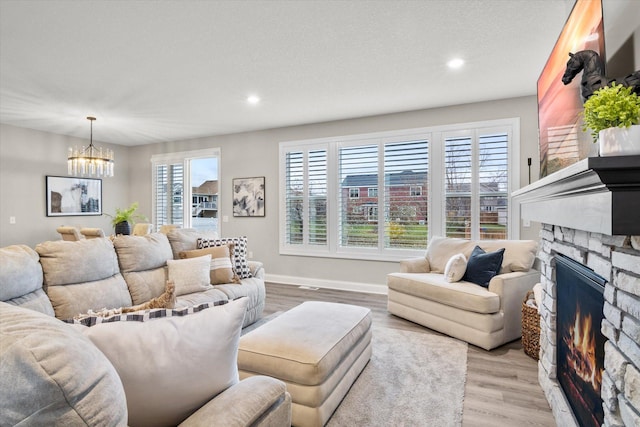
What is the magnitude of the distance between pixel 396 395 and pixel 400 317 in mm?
1566

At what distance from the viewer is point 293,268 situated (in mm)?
5531

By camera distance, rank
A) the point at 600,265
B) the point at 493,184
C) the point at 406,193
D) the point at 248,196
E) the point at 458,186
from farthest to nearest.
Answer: the point at 248,196, the point at 406,193, the point at 458,186, the point at 493,184, the point at 600,265

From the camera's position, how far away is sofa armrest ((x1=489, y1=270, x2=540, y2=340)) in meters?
2.98

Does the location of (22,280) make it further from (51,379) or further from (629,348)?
(629,348)

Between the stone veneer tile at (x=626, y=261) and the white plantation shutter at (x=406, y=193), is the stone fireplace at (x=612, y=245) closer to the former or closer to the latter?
the stone veneer tile at (x=626, y=261)

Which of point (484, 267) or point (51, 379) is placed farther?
point (484, 267)

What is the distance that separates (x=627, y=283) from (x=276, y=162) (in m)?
4.99

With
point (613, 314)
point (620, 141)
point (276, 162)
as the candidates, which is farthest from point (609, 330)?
point (276, 162)

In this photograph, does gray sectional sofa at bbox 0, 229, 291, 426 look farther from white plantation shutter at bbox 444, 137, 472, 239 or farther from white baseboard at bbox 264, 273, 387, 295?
white plantation shutter at bbox 444, 137, 472, 239

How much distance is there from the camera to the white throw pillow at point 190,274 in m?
3.02

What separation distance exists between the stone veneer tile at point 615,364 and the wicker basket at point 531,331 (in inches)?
66.0

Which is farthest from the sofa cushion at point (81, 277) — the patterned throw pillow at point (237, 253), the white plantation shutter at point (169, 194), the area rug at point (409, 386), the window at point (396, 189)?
the white plantation shutter at point (169, 194)

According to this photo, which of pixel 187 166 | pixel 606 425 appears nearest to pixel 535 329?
pixel 606 425

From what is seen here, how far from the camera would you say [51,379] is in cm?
59
